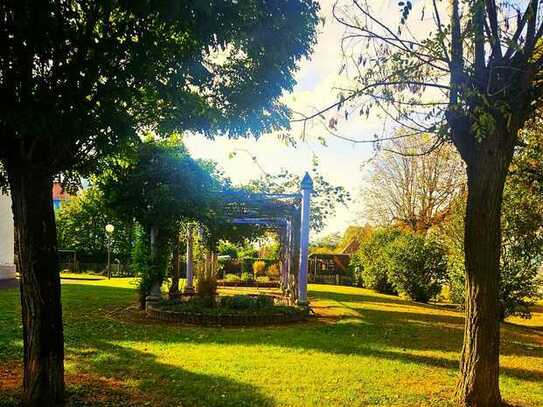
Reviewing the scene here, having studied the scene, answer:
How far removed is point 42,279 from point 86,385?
1691 mm

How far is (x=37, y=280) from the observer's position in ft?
15.9

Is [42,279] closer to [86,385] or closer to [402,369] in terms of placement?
[86,385]

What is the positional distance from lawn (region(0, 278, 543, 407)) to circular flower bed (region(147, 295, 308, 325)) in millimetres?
734

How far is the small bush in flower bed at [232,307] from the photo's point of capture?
472 inches

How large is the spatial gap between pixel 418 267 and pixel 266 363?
15.5 metres

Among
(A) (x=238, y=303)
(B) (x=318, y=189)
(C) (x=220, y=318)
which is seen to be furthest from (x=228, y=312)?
(B) (x=318, y=189)

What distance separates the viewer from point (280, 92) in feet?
18.9

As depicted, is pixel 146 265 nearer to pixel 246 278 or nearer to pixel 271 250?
pixel 246 278

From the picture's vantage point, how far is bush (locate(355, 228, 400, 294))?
1016 inches

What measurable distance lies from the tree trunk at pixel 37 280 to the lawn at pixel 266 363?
1.45 feet

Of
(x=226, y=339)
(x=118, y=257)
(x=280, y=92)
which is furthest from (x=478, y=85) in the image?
(x=118, y=257)

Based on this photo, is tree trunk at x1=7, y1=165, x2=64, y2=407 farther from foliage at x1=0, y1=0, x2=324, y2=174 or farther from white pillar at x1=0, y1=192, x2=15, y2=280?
white pillar at x1=0, y1=192, x2=15, y2=280

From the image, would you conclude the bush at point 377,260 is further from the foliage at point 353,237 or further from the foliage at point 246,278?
the foliage at point 246,278

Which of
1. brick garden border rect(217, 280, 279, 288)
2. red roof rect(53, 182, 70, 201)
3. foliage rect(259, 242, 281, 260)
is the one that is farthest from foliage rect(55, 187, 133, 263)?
brick garden border rect(217, 280, 279, 288)
